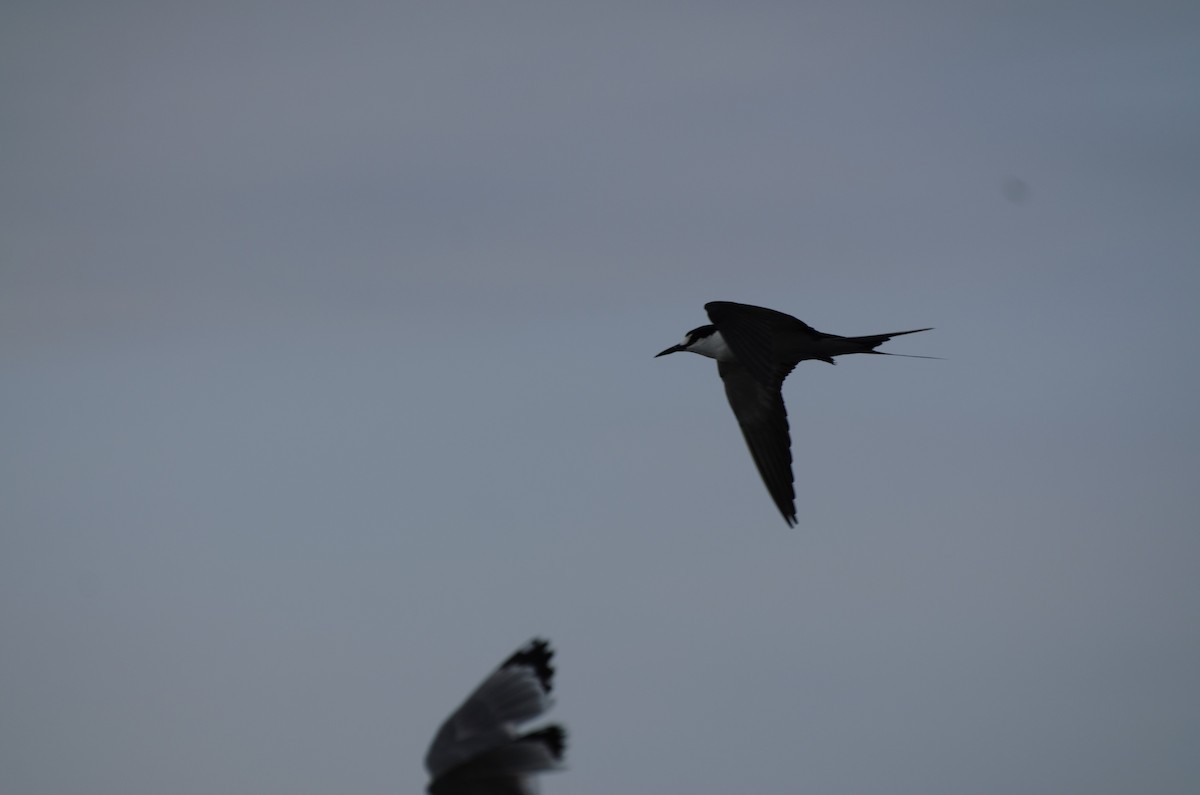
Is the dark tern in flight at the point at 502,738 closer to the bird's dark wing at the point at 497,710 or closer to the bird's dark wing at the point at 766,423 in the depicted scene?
the bird's dark wing at the point at 497,710

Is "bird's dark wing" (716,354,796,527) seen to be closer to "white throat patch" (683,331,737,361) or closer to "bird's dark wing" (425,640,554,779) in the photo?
"white throat patch" (683,331,737,361)

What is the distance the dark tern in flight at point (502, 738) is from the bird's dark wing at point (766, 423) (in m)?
9.31

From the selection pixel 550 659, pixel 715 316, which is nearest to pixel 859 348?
pixel 715 316

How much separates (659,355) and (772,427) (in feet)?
7.13

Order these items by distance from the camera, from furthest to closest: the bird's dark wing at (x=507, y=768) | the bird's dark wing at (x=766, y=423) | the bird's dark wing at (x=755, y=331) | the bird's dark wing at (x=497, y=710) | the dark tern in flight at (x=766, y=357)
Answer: the bird's dark wing at (x=766, y=423), the dark tern in flight at (x=766, y=357), the bird's dark wing at (x=755, y=331), the bird's dark wing at (x=497, y=710), the bird's dark wing at (x=507, y=768)

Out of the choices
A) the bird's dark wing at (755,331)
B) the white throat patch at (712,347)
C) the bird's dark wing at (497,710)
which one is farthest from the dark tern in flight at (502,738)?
the white throat patch at (712,347)

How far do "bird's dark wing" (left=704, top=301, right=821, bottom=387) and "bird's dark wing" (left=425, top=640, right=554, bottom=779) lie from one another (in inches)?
281

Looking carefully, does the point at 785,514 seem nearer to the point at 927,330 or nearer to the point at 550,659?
the point at 927,330

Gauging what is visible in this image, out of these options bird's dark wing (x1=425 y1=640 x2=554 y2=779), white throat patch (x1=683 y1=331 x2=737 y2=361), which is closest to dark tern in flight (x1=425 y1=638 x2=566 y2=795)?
bird's dark wing (x1=425 y1=640 x2=554 y2=779)

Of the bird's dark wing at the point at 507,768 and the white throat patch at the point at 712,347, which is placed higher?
the white throat patch at the point at 712,347

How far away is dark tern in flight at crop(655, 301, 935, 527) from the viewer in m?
19.9

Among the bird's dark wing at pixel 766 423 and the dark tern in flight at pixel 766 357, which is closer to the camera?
the dark tern in flight at pixel 766 357

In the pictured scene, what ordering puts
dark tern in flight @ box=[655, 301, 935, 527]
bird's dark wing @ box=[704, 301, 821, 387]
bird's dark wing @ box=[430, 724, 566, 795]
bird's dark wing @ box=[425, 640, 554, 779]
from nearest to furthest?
bird's dark wing @ box=[430, 724, 566, 795] → bird's dark wing @ box=[425, 640, 554, 779] → bird's dark wing @ box=[704, 301, 821, 387] → dark tern in flight @ box=[655, 301, 935, 527]

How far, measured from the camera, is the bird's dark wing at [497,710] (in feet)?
37.4
